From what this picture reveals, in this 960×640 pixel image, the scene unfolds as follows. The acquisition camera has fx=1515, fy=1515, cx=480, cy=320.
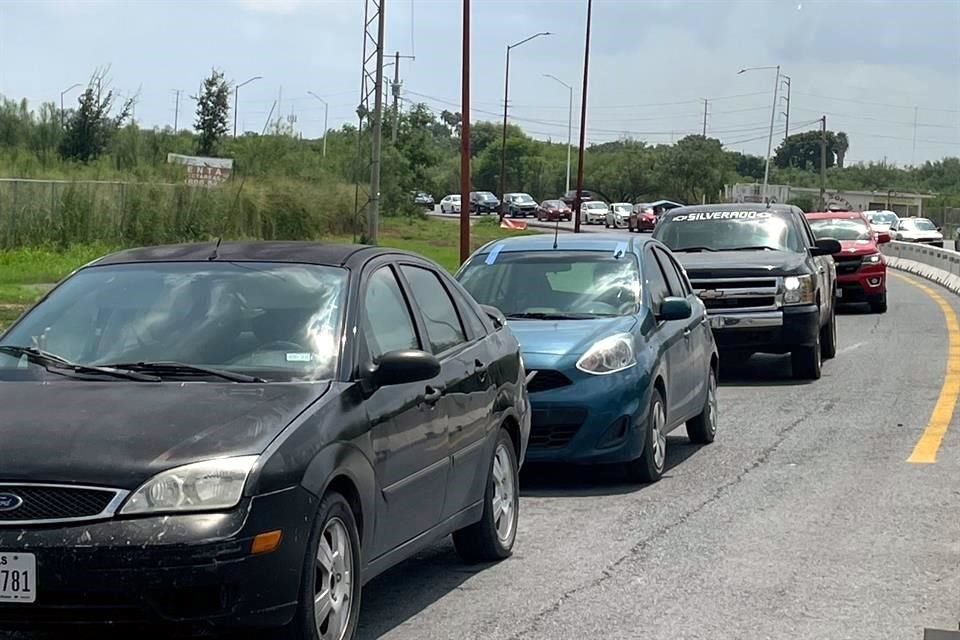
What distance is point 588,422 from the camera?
9.90 m

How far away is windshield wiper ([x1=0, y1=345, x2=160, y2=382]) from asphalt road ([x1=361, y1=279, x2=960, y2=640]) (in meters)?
1.48

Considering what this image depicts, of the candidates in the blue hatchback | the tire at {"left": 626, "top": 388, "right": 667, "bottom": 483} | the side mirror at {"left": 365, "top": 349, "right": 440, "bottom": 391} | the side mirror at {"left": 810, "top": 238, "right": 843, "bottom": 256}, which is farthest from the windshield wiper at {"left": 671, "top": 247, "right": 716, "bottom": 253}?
the side mirror at {"left": 365, "top": 349, "right": 440, "bottom": 391}

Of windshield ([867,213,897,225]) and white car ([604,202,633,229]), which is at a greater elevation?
windshield ([867,213,897,225])

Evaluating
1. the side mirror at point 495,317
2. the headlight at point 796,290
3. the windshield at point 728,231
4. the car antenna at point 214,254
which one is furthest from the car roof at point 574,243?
the windshield at point 728,231

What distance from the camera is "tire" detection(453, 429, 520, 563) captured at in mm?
7691

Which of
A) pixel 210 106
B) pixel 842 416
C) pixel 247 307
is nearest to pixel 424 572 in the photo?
pixel 247 307

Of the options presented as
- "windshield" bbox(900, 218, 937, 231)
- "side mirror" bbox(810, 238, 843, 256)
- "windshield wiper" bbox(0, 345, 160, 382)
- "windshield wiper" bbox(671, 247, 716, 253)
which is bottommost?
"windshield" bbox(900, 218, 937, 231)

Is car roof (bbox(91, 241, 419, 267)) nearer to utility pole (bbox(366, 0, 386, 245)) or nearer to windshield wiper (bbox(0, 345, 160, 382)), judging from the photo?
windshield wiper (bbox(0, 345, 160, 382))

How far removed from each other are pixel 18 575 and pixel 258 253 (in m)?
2.29

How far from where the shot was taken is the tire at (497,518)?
25.2 ft

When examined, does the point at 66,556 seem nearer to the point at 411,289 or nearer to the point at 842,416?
the point at 411,289

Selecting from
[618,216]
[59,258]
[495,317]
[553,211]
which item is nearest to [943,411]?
[495,317]

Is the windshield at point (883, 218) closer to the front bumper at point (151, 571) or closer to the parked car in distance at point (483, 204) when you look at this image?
the parked car in distance at point (483, 204)

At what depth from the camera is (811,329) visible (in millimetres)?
16141
